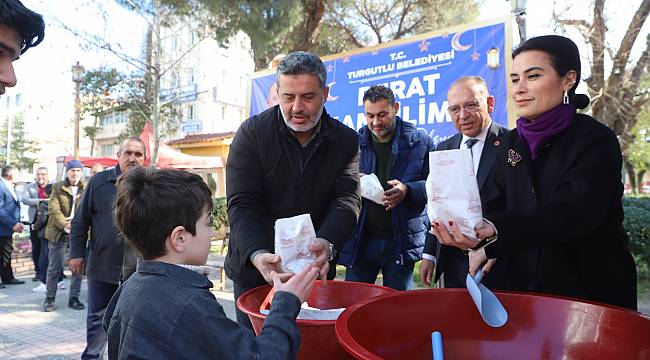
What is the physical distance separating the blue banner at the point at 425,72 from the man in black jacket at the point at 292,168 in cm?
302

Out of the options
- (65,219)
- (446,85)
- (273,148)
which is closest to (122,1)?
(65,219)

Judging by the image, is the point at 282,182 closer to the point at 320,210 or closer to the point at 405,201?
the point at 320,210

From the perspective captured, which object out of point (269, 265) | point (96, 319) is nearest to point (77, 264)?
point (96, 319)

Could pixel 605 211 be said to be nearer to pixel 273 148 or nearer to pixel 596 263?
pixel 596 263

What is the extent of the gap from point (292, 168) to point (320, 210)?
0.78ft

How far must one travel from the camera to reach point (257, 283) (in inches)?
79.5

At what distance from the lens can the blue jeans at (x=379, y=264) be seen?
3.15 m

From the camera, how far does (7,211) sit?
669cm

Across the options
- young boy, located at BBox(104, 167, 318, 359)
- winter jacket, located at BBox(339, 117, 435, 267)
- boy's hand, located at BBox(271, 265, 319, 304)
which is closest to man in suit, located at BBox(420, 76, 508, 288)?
winter jacket, located at BBox(339, 117, 435, 267)

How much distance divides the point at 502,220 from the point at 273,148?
1063 millimetres

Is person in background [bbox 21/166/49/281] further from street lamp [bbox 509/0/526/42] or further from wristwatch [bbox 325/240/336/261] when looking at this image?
street lamp [bbox 509/0/526/42]

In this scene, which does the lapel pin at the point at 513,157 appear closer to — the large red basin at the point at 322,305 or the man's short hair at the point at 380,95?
the large red basin at the point at 322,305

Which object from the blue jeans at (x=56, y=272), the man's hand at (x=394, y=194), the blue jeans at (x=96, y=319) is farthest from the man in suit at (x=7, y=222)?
the man's hand at (x=394, y=194)

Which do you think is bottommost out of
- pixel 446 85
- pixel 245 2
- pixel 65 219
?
pixel 65 219
